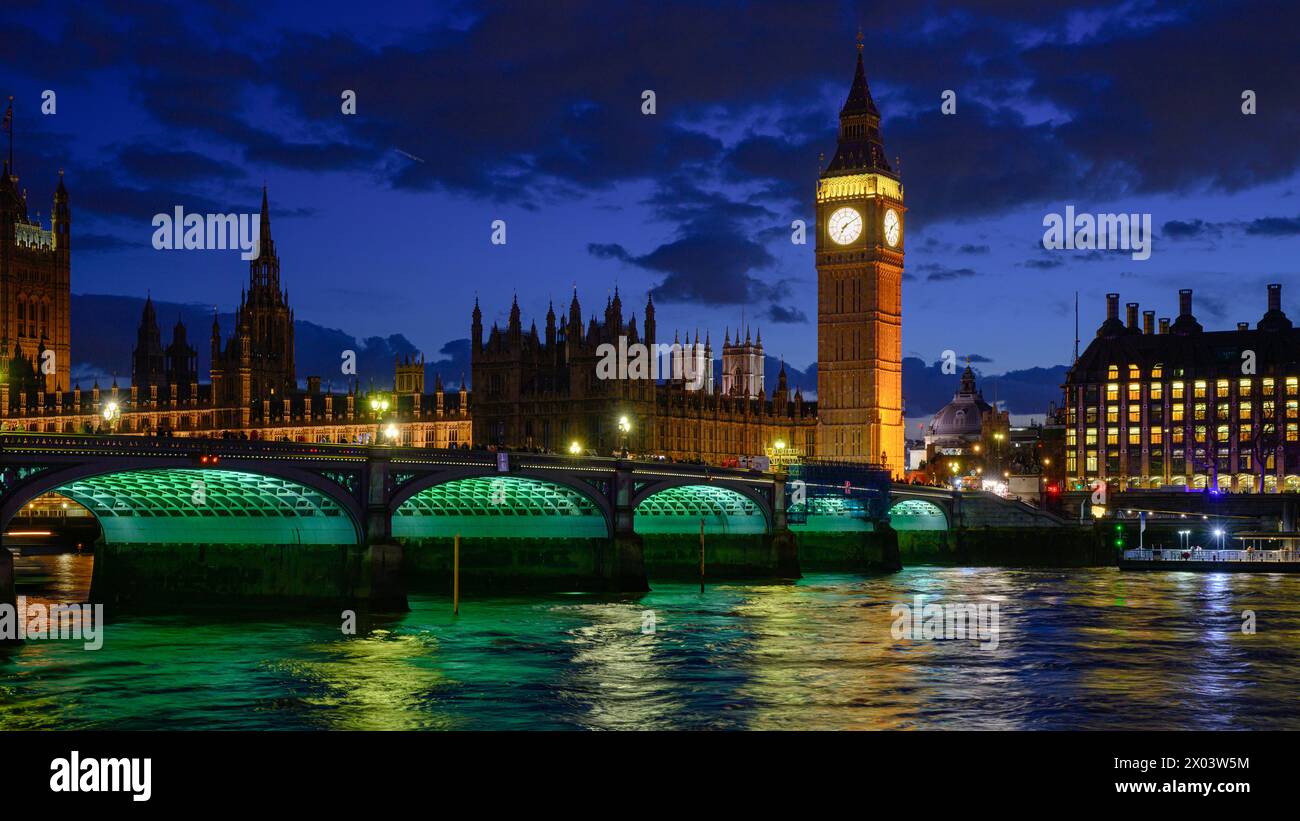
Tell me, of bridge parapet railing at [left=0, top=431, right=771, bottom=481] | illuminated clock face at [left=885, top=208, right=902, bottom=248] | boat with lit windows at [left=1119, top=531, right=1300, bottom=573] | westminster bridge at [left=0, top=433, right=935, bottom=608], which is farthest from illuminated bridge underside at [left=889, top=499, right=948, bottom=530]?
illuminated clock face at [left=885, top=208, right=902, bottom=248]

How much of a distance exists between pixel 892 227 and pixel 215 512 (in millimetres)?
110896

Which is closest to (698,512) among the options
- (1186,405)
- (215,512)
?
(215,512)

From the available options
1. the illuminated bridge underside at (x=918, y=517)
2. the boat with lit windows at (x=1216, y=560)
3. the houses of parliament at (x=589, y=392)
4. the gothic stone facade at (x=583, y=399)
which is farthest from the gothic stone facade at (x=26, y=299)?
the boat with lit windows at (x=1216, y=560)

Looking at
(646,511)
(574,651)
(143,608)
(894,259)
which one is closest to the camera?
(574,651)

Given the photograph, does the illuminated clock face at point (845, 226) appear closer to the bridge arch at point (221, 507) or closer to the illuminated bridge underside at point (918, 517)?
the illuminated bridge underside at point (918, 517)

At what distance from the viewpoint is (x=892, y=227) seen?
16088 centimetres

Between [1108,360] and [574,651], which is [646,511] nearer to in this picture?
[574,651]

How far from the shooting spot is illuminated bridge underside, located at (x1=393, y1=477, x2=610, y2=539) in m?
70.6

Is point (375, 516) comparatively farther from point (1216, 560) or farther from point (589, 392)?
point (589, 392)

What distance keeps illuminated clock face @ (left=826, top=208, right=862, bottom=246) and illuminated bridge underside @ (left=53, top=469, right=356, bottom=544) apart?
106040 millimetres

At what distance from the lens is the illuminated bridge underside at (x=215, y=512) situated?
56.3 metres
